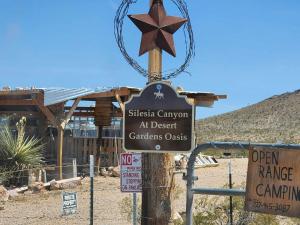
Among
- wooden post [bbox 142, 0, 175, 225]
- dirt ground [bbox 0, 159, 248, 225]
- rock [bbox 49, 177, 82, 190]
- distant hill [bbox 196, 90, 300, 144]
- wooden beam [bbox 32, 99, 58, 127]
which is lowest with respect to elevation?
dirt ground [bbox 0, 159, 248, 225]

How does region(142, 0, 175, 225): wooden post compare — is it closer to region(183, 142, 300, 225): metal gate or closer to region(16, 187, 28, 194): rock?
region(183, 142, 300, 225): metal gate

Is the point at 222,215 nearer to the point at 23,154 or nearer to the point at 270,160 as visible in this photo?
the point at 270,160

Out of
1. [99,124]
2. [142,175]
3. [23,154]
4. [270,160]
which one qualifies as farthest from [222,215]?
[99,124]

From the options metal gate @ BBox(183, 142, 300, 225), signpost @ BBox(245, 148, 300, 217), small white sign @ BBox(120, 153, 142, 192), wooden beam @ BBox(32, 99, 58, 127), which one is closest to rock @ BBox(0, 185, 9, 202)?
wooden beam @ BBox(32, 99, 58, 127)

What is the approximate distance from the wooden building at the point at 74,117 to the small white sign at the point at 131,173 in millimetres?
10227

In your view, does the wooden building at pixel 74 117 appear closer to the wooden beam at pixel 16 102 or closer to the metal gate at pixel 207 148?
the wooden beam at pixel 16 102

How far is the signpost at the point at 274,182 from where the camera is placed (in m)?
4.48

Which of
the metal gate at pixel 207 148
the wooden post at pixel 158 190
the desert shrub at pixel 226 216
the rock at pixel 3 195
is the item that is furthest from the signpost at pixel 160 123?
the rock at pixel 3 195

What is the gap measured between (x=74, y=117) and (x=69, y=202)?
1333 cm

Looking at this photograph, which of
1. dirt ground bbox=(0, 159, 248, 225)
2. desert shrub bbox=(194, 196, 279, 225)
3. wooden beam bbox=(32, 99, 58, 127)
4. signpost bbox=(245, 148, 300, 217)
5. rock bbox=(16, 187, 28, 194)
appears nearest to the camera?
signpost bbox=(245, 148, 300, 217)

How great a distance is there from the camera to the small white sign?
6434 millimetres

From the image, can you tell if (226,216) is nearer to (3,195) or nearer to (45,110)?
(3,195)

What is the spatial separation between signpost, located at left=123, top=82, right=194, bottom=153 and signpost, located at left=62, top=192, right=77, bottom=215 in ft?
16.3

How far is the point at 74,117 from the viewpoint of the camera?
23.8 m
